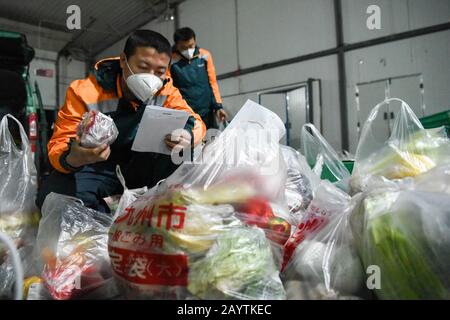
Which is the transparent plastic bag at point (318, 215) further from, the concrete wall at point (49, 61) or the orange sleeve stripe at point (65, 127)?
the concrete wall at point (49, 61)

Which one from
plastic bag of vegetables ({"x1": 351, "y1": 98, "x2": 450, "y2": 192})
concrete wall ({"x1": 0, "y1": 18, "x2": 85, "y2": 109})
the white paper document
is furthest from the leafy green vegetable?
concrete wall ({"x1": 0, "y1": 18, "x2": 85, "y2": 109})

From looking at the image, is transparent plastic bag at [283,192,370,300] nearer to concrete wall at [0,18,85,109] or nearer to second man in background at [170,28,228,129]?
second man in background at [170,28,228,129]

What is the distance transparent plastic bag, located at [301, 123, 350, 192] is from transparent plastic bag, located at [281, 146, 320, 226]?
0.11 meters

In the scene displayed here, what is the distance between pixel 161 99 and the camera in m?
1.60

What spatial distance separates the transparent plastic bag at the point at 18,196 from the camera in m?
1.21

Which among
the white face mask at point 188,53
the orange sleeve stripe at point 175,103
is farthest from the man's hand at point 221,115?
the orange sleeve stripe at point 175,103

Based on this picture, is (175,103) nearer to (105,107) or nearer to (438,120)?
(105,107)

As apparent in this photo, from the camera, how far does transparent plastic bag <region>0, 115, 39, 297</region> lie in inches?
47.8

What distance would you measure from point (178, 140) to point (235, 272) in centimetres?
84

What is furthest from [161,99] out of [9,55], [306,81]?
[306,81]

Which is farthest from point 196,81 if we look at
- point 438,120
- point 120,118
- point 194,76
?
point 438,120

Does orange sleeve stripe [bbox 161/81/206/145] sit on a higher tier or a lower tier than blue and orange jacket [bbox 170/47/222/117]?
lower

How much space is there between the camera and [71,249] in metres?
0.98

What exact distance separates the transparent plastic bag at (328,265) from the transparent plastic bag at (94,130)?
0.74 metres
